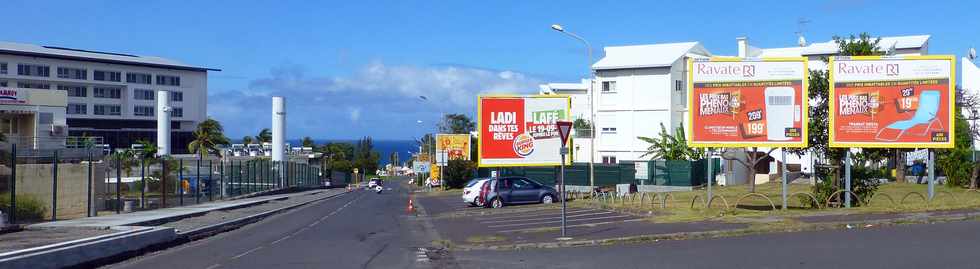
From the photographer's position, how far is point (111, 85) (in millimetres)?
92250

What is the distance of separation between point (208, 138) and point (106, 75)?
64.3ft

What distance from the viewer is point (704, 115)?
83.1ft

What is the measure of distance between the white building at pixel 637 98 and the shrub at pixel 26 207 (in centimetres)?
3968

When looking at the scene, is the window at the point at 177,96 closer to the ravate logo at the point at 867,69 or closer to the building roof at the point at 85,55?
the building roof at the point at 85,55

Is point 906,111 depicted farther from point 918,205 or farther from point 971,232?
point 971,232

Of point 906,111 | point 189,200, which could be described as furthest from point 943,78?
point 189,200

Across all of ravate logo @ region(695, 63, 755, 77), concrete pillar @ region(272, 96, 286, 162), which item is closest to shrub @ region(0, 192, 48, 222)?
ravate logo @ region(695, 63, 755, 77)

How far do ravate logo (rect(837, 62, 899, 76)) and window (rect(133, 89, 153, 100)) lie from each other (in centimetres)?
8508

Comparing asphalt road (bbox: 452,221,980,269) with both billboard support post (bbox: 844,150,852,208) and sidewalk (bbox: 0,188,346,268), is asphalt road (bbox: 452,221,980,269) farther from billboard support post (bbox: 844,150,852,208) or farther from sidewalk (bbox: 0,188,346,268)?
sidewalk (bbox: 0,188,346,268)

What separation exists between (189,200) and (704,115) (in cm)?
2441

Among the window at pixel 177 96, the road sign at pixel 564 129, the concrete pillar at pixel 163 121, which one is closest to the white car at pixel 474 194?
the road sign at pixel 564 129

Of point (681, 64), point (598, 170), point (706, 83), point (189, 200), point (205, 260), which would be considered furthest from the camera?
point (681, 64)

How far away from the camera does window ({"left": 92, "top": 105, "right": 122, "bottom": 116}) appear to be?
3607 inches

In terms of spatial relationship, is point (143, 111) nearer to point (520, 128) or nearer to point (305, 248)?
point (520, 128)
